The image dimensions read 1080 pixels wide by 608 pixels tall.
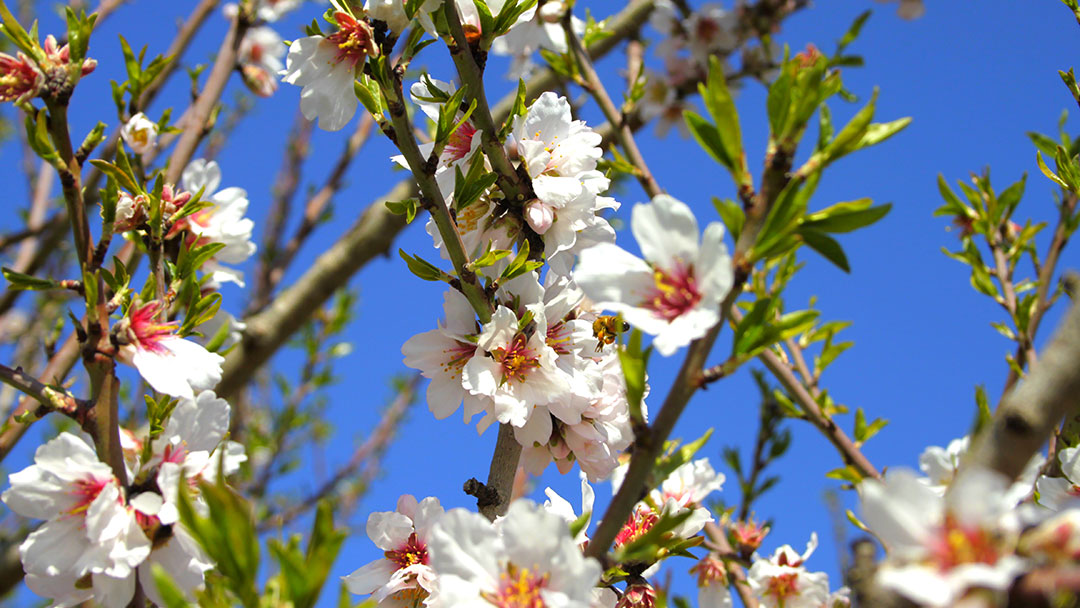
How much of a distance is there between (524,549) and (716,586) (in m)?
1.11

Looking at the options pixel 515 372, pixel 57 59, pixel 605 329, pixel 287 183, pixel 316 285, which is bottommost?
pixel 515 372

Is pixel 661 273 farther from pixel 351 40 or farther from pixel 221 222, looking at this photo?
pixel 221 222

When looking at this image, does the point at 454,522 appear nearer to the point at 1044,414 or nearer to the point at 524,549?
the point at 524,549

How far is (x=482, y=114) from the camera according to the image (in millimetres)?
1201

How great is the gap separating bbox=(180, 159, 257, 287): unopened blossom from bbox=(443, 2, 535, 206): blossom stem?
0.70m

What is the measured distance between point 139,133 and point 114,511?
1003 mm

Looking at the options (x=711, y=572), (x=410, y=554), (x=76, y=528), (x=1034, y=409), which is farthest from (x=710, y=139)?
(x=711, y=572)

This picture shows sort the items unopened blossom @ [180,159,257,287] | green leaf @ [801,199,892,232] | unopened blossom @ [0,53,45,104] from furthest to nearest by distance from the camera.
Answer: unopened blossom @ [180,159,257,287] < unopened blossom @ [0,53,45,104] < green leaf @ [801,199,892,232]

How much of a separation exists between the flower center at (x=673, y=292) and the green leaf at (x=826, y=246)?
5.0 inches

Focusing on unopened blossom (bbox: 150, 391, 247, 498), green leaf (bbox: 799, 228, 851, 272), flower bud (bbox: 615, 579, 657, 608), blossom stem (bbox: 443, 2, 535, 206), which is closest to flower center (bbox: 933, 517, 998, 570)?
green leaf (bbox: 799, 228, 851, 272)

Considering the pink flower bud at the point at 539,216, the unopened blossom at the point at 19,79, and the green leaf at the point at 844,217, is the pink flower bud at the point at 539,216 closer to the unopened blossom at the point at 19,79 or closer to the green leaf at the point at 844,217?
the green leaf at the point at 844,217

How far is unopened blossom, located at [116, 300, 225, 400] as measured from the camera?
1.17 metres

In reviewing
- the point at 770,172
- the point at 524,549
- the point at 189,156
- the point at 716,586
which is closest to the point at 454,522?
the point at 524,549

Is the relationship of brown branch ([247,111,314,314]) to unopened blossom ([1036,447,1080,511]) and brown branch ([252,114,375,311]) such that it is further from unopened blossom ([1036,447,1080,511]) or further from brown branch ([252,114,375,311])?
unopened blossom ([1036,447,1080,511])
